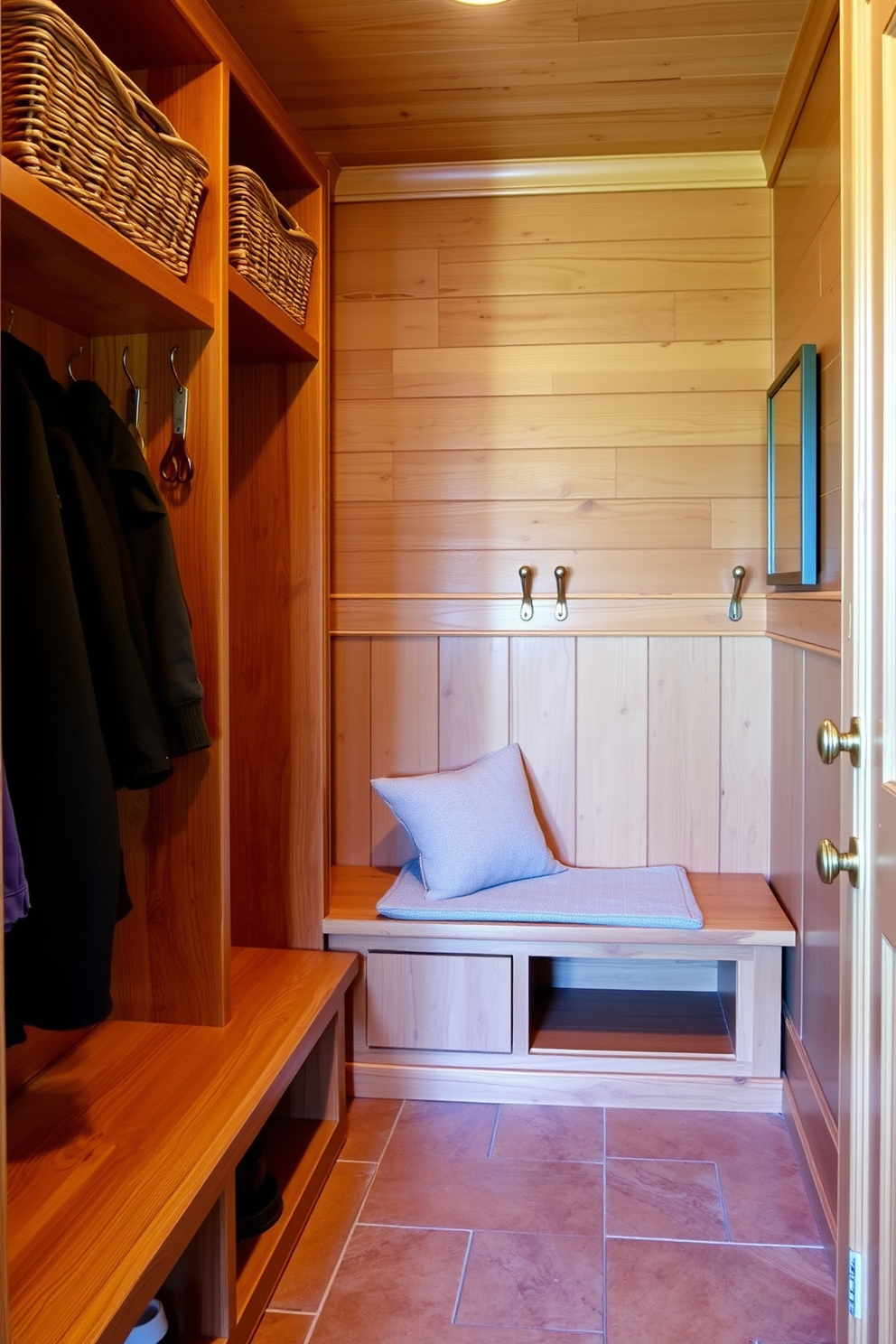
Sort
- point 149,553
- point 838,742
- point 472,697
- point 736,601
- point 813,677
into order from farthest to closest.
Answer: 1. point 472,697
2. point 736,601
3. point 813,677
4. point 149,553
5. point 838,742

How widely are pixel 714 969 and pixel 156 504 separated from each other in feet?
6.59

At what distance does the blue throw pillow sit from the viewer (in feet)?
8.63

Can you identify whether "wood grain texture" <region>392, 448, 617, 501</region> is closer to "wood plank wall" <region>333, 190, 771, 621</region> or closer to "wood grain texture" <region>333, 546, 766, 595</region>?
"wood plank wall" <region>333, 190, 771, 621</region>

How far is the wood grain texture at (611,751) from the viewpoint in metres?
2.90

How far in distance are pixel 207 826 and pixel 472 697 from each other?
107cm

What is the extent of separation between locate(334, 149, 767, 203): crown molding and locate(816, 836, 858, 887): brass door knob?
6.71ft

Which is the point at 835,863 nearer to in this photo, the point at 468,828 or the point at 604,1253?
the point at 604,1253

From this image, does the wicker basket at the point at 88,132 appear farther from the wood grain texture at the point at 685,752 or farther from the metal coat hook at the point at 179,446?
the wood grain texture at the point at 685,752

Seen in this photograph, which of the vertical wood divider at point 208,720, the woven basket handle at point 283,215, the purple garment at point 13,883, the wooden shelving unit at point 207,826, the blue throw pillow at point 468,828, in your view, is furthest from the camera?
the blue throw pillow at point 468,828

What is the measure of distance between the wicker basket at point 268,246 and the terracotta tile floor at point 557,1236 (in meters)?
1.85

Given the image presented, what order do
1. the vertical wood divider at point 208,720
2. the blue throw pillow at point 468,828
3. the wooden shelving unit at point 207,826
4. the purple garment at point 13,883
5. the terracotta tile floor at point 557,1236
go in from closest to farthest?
the purple garment at point 13,883 < the wooden shelving unit at point 207,826 < the terracotta tile floor at point 557,1236 < the vertical wood divider at point 208,720 < the blue throw pillow at point 468,828

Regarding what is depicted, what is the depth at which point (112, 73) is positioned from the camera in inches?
58.7

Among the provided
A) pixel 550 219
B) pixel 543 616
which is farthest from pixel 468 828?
pixel 550 219

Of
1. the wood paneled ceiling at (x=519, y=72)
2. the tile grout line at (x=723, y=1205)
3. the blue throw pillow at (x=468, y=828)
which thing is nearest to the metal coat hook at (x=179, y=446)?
the wood paneled ceiling at (x=519, y=72)
